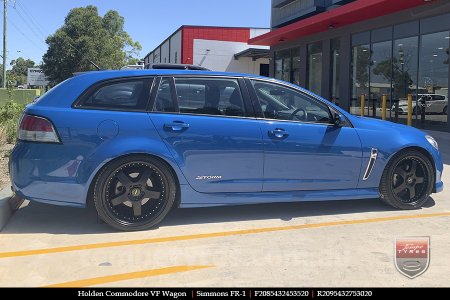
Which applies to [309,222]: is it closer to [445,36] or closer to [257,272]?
[257,272]

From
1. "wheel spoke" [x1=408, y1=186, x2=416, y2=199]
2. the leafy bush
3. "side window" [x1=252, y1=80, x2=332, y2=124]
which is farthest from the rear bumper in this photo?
the leafy bush

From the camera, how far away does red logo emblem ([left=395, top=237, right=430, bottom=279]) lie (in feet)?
13.1

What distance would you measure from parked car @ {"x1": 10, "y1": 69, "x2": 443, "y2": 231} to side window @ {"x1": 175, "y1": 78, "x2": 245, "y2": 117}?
0.04ft

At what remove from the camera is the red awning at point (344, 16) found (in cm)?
1541

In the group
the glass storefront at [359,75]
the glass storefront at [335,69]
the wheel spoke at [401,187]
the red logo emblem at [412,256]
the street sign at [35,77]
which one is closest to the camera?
the red logo emblem at [412,256]

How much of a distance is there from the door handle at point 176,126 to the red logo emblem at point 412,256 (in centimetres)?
234

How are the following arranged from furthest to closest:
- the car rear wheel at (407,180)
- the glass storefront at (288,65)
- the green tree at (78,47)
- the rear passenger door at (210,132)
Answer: the green tree at (78,47) < the glass storefront at (288,65) < the car rear wheel at (407,180) < the rear passenger door at (210,132)

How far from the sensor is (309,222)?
5.38 metres

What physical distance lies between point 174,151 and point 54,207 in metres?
1.92

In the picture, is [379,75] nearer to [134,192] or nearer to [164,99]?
[164,99]

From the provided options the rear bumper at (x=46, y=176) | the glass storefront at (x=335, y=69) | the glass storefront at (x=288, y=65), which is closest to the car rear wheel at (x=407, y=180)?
the rear bumper at (x=46, y=176)

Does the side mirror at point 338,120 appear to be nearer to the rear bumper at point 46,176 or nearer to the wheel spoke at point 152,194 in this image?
the wheel spoke at point 152,194

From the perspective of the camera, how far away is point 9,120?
39.5 feet

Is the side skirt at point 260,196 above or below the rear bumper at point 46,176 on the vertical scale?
below
